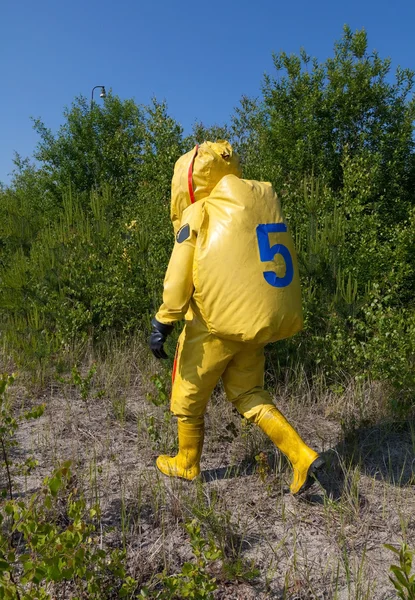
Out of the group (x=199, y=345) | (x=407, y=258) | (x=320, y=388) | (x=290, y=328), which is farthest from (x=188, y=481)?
(x=407, y=258)

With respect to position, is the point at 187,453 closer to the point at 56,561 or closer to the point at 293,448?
the point at 293,448

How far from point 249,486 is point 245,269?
1169 mm

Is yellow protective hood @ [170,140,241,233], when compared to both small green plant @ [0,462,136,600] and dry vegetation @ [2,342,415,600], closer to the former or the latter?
dry vegetation @ [2,342,415,600]

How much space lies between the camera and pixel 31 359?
4.23 metres

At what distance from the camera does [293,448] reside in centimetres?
242

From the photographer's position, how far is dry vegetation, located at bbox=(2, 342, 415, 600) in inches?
80.3

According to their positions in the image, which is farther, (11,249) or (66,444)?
(11,249)

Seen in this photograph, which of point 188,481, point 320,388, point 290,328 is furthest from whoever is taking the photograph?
point 320,388

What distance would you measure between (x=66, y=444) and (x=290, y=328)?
63.9 inches

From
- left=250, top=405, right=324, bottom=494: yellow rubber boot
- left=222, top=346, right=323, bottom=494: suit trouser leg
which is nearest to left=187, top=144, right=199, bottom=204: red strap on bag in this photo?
left=222, top=346, right=323, bottom=494: suit trouser leg

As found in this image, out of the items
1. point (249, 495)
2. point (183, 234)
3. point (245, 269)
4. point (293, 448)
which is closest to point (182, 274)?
point (183, 234)

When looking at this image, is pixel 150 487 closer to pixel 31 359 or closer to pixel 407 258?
pixel 31 359

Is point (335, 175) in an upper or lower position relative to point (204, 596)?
upper

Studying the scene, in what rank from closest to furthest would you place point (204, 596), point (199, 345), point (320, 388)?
point (204, 596) → point (199, 345) → point (320, 388)
